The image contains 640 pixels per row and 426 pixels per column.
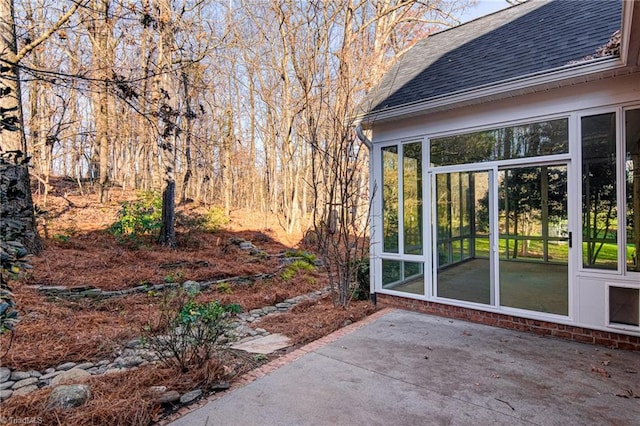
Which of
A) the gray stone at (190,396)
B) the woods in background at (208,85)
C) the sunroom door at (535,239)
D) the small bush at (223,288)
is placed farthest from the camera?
the small bush at (223,288)

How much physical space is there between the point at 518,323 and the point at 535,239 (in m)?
1.39

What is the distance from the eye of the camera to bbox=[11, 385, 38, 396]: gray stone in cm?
252

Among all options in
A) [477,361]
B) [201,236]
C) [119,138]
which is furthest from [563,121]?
[119,138]

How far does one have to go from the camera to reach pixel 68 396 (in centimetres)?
224

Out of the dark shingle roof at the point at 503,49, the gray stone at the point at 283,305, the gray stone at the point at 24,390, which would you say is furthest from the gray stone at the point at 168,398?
the dark shingle roof at the point at 503,49

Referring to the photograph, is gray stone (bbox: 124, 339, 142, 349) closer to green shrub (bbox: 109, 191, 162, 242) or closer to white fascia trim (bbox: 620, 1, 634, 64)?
green shrub (bbox: 109, 191, 162, 242)

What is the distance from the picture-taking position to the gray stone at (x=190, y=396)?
2432mm

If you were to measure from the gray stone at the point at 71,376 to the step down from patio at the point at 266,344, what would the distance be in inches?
51.4

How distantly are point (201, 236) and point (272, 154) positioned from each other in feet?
21.0

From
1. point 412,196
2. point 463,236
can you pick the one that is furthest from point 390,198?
point 463,236

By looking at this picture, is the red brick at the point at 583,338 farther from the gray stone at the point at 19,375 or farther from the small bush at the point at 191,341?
the gray stone at the point at 19,375

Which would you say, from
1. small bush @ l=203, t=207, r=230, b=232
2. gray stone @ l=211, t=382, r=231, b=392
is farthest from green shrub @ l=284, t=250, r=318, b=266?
gray stone @ l=211, t=382, r=231, b=392

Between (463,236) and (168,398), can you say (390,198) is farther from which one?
(168,398)

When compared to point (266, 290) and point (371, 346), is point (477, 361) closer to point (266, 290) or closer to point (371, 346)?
point (371, 346)
